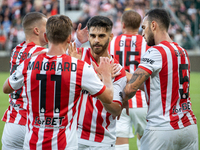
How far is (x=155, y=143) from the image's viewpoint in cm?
333

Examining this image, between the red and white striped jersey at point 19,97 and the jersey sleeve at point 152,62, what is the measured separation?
51.3 inches

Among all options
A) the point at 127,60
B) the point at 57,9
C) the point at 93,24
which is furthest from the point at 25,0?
the point at 93,24

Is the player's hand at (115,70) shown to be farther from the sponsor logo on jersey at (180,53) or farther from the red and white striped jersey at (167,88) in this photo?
the sponsor logo on jersey at (180,53)

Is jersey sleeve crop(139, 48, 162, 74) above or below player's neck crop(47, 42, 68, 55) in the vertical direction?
below

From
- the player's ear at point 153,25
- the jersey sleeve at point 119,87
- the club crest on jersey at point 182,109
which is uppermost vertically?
the player's ear at point 153,25

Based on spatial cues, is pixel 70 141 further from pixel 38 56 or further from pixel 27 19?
pixel 27 19

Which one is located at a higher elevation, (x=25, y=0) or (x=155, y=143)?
(x=25, y=0)

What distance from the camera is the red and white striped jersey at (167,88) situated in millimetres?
3303

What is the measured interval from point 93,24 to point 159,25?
2.51ft

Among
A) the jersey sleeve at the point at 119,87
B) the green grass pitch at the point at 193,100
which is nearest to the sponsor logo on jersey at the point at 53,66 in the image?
the jersey sleeve at the point at 119,87

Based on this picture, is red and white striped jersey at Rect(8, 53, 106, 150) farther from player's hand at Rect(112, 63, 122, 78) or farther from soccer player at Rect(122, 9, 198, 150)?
soccer player at Rect(122, 9, 198, 150)

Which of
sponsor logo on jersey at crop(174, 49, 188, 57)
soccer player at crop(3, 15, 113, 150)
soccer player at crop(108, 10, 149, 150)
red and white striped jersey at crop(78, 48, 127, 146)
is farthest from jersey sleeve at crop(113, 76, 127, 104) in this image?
soccer player at crop(108, 10, 149, 150)

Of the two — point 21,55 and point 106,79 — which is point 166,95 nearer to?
point 106,79

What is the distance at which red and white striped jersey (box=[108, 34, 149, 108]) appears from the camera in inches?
204
